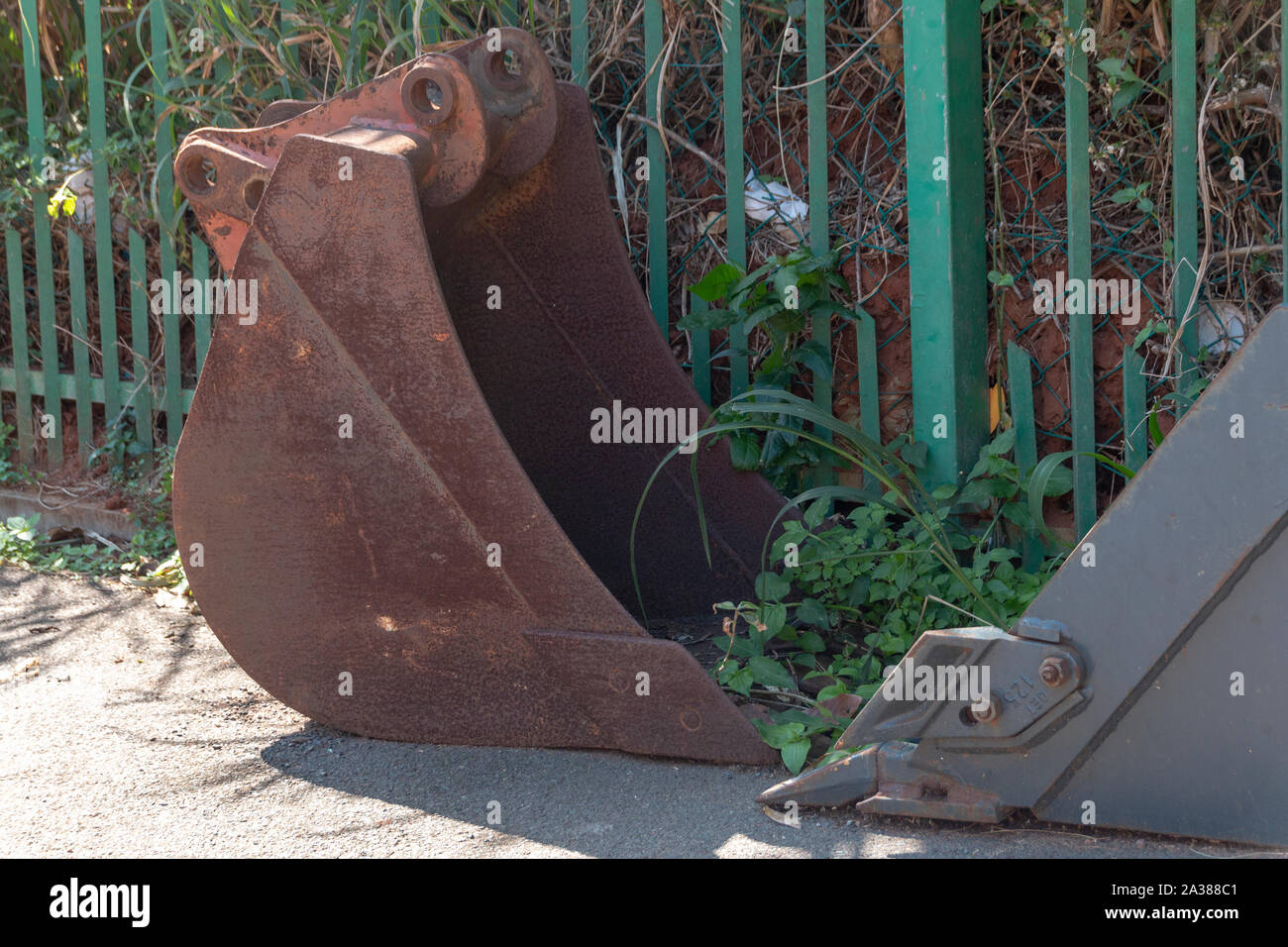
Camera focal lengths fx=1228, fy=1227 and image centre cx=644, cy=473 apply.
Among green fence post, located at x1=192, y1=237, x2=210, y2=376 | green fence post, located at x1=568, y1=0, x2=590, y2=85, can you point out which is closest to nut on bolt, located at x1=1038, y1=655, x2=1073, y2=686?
green fence post, located at x1=568, y1=0, x2=590, y2=85

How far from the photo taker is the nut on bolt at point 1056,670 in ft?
5.74

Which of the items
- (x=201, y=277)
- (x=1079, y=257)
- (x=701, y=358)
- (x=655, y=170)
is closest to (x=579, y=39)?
(x=655, y=170)

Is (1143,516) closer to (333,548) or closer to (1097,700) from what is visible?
(1097,700)

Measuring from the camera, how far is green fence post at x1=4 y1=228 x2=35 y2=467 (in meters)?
4.54

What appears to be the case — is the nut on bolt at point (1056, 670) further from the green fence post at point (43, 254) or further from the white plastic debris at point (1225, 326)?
the green fence post at point (43, 254)

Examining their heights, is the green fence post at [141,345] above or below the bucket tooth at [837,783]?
above

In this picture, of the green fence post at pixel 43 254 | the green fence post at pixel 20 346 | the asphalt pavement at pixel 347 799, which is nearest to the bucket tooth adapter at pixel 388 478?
the asphalt pavement at pixel 347 799

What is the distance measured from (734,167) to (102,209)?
239 cm

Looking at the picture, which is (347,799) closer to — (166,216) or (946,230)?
(946,230)

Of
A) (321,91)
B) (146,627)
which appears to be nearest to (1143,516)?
(146,627)

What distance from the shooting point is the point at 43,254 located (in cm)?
446

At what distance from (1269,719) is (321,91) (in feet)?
10.5

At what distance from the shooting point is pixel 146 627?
3.19m

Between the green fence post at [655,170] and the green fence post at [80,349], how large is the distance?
2.28 metres
